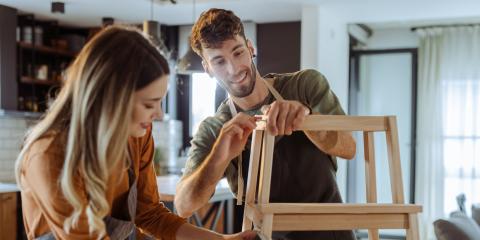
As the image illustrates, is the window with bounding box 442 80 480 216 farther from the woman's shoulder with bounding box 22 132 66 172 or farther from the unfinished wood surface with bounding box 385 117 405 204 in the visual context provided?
the woman's shoulder with bounding box 22 132 66 172

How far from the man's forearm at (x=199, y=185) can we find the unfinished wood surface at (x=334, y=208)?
195 mm

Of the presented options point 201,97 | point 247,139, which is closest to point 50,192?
point 247,139

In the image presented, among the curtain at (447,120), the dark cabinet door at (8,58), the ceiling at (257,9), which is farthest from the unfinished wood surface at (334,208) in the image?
the curtain at (447,120)

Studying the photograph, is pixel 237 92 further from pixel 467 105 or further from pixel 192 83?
pixel 467 105

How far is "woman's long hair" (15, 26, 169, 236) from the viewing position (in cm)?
96

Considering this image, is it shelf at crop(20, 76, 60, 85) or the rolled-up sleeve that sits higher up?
shelf at crop(20, 76, 60, 85)

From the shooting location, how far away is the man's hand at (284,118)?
1.17 meters

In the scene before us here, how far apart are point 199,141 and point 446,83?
15.7ft

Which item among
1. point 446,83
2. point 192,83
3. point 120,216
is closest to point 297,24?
point 192,83

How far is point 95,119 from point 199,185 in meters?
0.46

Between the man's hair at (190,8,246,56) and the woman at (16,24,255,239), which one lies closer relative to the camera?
the woman at (16,24,255,239)

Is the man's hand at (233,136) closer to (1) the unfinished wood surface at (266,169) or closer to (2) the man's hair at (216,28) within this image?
(1) the unfinished wood surface at (266,169)

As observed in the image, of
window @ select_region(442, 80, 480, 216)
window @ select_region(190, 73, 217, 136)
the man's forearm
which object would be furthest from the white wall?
the man's forearm

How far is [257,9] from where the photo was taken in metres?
4.70
